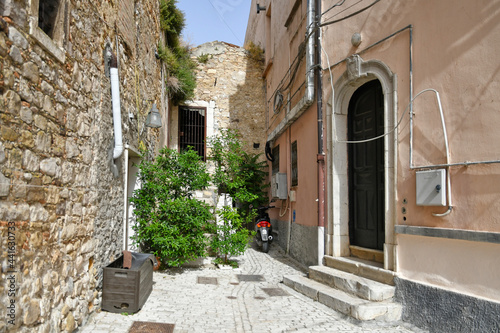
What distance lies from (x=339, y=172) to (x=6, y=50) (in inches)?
189

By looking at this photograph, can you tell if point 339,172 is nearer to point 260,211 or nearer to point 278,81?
point 260,211

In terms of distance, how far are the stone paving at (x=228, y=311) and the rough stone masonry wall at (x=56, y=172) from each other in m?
0.74

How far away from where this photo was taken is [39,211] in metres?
3.04

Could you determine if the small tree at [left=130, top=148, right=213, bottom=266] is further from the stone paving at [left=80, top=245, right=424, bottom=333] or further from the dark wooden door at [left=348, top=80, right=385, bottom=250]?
the dark wooden door at [left=348, top=80, right=385, bottom=250]

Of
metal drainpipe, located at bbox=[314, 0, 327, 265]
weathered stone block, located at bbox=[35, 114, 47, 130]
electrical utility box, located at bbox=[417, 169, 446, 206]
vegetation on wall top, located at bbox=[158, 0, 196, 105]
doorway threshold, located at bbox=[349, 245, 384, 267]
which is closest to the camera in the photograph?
weathered stone block, located at bbox=[35, 114, 47, 130]

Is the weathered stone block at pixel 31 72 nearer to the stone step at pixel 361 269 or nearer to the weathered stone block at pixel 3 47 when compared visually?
the weathered stone block at pixel 3 47

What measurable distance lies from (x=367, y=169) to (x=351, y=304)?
7.15 feet

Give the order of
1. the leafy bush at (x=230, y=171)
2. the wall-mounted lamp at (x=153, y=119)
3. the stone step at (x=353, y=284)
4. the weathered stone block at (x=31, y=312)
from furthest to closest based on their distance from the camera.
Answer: the leafy bush at (x=230, y=171)
the wall-mounted lamp at (x=153, y=119)
the stone step at (x=353, y=284)
the weathered stone block at (x=31, y=312)

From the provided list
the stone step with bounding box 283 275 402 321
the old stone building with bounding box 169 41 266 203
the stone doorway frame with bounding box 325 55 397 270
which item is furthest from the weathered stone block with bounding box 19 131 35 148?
the old stone building with bounding box 169 41 266 203

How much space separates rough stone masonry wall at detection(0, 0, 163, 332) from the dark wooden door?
3735mm

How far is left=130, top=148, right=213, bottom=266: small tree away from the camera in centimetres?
651

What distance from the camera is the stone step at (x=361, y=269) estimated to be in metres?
4.64

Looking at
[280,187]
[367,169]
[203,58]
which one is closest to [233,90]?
[203,58]

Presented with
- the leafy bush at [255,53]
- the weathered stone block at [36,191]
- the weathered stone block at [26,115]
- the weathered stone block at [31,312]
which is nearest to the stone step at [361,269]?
the weathered stone block at [31,312]
